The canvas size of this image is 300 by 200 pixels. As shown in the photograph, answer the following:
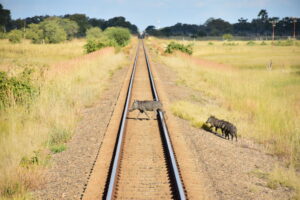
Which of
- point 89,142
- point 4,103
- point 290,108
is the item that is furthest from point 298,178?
point 4,103

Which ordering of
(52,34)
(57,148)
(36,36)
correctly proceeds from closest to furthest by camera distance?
(57,148)
(36,36)
(52,34)

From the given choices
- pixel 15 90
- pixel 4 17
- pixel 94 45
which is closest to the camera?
pixel 15 90

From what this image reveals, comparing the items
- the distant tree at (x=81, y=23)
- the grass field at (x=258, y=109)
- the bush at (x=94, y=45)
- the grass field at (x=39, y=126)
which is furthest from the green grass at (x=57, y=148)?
the distant tree at (x=81, y=23)

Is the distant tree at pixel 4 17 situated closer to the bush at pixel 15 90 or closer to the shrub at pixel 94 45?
the shrub at pixel 94 45

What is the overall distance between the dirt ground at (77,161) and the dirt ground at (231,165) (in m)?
2.50

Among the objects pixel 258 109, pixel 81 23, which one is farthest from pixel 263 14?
pixel 258 109

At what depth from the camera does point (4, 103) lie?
11.1 m

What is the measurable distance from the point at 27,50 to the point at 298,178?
43776 millimetres

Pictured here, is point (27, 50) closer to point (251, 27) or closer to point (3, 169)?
point (3, 169)

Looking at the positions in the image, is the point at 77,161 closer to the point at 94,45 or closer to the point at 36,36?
the point at 94,45

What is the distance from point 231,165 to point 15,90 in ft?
27.2

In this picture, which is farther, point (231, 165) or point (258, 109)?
point (258, 109)

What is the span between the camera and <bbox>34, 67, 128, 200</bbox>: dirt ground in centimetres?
602

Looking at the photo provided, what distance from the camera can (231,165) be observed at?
7461 millimetres
